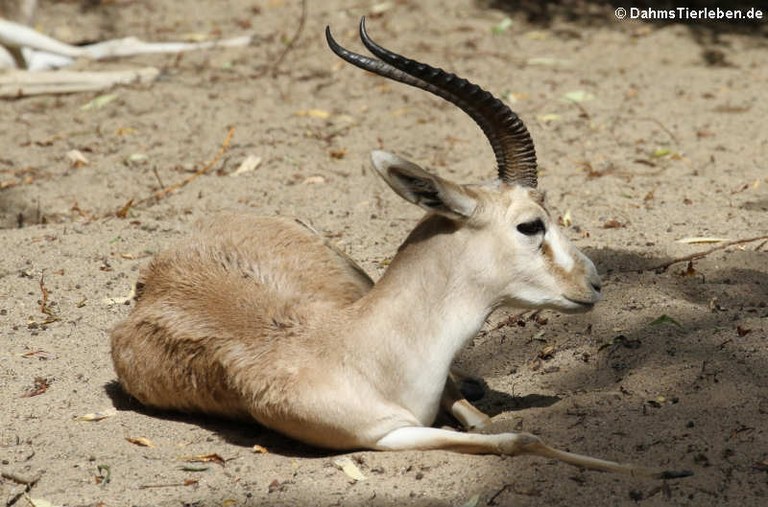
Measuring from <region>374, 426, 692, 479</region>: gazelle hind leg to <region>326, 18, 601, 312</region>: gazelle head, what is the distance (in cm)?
52

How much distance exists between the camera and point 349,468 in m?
4.02

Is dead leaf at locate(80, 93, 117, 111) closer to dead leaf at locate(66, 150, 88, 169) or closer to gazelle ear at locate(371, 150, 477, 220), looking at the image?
dead leaf at locate(66, 150, 88, 169)

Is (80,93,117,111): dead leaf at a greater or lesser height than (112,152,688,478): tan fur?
lesser

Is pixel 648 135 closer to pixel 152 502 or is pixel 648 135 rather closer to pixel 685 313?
pixel 685 313

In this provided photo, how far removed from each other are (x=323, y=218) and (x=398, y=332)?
284 centimetres

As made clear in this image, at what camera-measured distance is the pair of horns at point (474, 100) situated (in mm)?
4090

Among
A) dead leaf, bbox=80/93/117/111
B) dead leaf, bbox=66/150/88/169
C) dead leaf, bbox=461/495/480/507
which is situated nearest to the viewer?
dead leaf, bbox=461/495/480/507

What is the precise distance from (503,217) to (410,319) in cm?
51

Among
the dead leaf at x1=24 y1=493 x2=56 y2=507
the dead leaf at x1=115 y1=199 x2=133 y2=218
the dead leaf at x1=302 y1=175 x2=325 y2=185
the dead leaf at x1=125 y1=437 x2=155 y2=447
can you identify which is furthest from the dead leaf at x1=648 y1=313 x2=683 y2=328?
the dead leaf at x1=115 y1=199 x2=133 y2=218

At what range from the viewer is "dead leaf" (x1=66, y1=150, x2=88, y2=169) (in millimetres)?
8062

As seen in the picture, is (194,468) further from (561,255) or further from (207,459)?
(561,255)

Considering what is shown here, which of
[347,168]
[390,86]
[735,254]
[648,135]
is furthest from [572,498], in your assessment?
[390,86]

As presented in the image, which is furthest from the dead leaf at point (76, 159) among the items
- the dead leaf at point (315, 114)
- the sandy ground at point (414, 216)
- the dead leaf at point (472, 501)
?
the dead leaf at point (472, 501)

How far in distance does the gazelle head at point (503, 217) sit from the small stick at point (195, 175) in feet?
11.3
